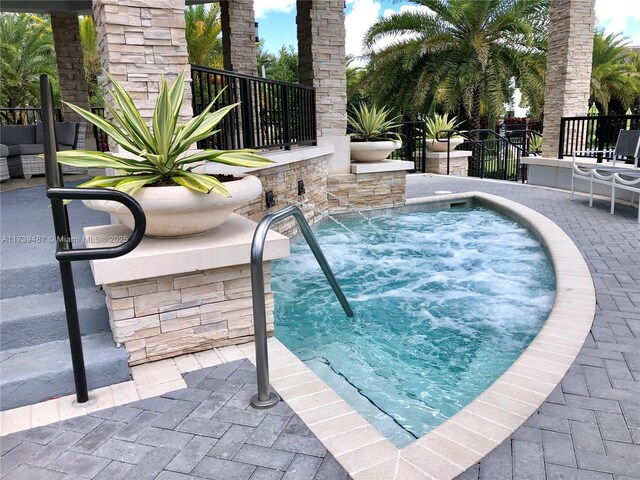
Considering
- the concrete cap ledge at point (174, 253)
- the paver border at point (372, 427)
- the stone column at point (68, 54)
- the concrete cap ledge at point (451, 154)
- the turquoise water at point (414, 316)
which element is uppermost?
the stone column at point (68, 54)

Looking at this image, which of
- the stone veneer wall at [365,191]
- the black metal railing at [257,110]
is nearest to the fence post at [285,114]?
the black metal railing at [257,110]

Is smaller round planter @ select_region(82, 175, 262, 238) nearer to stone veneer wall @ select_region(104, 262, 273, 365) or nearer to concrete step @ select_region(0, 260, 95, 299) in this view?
stone veneer wall @ select_region(104, 262, 273, 365)

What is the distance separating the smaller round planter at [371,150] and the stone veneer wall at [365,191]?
44 cm

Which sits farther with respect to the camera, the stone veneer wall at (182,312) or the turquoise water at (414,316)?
the turquoise water at (414,316)

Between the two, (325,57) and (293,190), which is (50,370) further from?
(325,57)

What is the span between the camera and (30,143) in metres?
8.84

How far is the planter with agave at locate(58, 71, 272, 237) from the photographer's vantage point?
2.80 meters

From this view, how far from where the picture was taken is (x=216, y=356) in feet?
9.73

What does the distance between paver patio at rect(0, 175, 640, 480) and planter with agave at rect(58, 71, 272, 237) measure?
3.06 ft

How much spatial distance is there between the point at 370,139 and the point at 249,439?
7.88 meters

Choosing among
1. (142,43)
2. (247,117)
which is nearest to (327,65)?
(247,117)

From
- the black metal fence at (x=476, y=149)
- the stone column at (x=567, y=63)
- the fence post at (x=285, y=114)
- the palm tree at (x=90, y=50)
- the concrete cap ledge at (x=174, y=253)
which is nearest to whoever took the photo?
the concrete cap ledge at (x=174, y=253)

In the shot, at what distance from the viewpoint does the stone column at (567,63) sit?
9945 millimetres

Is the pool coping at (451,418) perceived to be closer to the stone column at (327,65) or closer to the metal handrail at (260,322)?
the metal handrail at (260,322)
